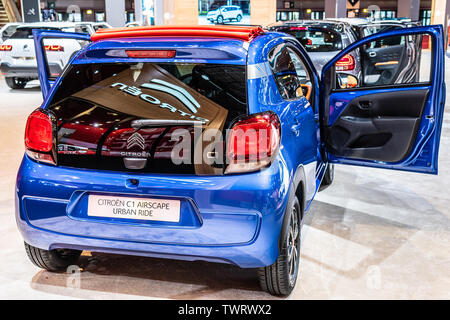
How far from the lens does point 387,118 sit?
3816 millimetres

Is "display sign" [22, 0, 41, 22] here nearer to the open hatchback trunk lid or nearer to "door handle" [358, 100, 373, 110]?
"door handle" [358, 100, 373, 110]

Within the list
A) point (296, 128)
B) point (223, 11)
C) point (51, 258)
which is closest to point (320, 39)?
point (296, 128)

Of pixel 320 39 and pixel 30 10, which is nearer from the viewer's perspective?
pixel 320 39

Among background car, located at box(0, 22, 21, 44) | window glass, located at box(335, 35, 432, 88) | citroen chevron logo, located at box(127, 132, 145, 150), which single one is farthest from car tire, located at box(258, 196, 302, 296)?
background car, located at box(0, 22, 21, 44)

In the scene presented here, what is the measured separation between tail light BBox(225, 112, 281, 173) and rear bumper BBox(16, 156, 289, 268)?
52mm

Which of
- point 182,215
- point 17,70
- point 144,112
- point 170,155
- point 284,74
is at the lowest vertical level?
point 17,70

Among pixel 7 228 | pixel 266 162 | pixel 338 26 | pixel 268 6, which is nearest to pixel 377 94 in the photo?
pixel 266 162

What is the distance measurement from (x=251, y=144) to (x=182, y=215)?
1.53 feet

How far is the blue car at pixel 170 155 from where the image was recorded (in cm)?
257

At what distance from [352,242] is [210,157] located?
A: 5.32 feet

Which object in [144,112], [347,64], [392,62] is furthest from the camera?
[392,62]

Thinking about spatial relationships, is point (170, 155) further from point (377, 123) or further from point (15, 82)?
point (15, 82)

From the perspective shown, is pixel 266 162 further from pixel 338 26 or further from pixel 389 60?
pixel 389 60

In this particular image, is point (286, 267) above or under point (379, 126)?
under
